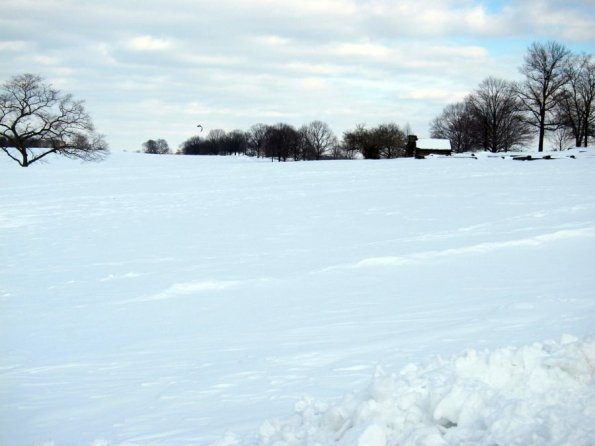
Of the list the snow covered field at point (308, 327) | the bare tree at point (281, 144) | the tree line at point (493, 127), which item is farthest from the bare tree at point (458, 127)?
the snow covered field at point (308, 327)

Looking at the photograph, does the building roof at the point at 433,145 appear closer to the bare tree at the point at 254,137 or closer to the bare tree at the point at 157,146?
the bare tree at the point at 254,137

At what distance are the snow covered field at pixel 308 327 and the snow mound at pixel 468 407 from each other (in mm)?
12

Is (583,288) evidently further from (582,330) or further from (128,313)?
(128,313)

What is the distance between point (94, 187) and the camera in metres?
28.9

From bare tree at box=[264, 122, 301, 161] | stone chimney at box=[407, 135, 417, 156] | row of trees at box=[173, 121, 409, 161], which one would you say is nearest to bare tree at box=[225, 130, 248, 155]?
row of trees at box=[173, 121, 409, 161]

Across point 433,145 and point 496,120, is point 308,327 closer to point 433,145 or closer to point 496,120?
point 433,145

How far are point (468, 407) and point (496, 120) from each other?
72.9 meters

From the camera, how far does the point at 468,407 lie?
10.5 feet

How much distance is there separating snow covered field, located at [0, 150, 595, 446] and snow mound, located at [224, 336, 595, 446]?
1 centimetres

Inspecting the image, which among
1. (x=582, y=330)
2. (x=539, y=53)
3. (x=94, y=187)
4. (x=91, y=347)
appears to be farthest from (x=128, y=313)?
(x=539, y=53)

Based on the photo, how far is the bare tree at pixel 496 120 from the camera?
225ft

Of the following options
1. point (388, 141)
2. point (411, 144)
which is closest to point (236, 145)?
point (388, 141)

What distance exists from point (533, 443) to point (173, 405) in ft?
9.58

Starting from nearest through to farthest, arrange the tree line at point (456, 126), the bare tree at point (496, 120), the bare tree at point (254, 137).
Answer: the tree line at point (456, 126)
the bare tree at point (496, 120)
the bare tree at point (254, 137)
